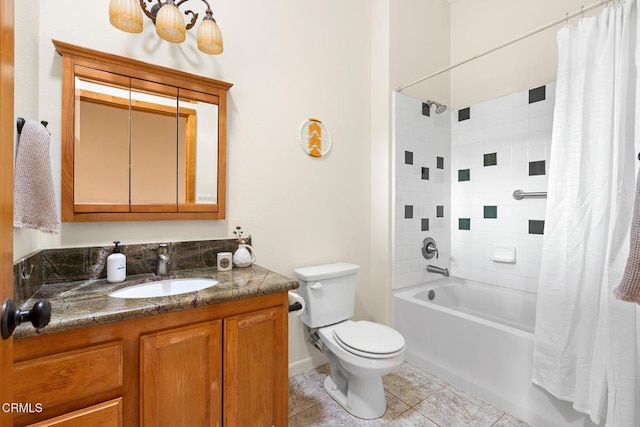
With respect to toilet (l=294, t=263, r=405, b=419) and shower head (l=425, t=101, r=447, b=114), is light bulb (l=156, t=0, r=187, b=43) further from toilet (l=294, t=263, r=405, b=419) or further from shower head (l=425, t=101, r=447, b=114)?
shower head (l=425, t=101, r=447, b=114)

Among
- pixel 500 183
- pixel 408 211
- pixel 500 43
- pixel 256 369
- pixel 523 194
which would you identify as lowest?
pixel 256 369

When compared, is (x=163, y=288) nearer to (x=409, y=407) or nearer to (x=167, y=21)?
(x=167, y=21)

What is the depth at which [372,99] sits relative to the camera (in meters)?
2.47

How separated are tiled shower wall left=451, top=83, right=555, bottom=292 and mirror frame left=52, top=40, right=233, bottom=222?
214 centimetres

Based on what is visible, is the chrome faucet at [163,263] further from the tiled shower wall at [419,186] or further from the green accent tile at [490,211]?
the green accent tile at [490,211]

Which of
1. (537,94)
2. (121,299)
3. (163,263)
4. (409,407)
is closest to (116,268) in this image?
(163,263)

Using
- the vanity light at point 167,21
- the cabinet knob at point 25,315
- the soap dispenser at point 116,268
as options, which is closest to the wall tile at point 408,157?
the vanity light at point 167,21

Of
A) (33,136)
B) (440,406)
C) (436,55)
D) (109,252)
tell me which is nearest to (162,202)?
(109,252)

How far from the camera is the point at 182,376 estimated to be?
3.65 ft

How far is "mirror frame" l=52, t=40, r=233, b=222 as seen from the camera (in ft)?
4.34

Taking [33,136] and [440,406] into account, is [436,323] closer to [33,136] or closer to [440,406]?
[440,406]

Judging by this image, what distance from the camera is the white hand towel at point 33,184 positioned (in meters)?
0.93

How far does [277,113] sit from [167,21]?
2.45 ft

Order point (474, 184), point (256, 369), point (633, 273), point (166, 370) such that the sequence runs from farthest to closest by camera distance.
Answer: point (474, 184), point (256, 369), point (166, 370), point (633, 273)
